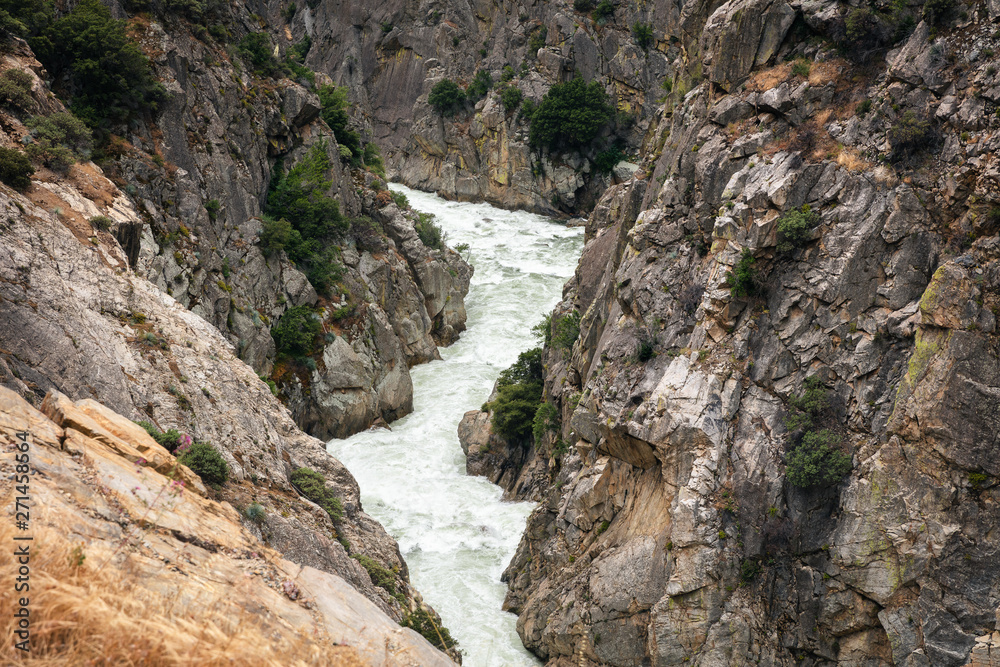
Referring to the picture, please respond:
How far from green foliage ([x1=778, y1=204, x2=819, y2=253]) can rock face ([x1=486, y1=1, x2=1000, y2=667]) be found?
74 millimetres

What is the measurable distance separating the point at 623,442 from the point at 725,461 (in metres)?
3.07

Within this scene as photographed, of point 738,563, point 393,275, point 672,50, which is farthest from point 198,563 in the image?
point 672,50

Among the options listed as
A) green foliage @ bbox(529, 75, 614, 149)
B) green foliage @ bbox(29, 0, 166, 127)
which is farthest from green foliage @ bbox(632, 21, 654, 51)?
green foliage @ bbox(29, 0, 166, 127)

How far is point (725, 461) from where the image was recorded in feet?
55.8

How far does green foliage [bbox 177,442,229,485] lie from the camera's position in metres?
11.0

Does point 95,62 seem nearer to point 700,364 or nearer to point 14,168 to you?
point 14,168

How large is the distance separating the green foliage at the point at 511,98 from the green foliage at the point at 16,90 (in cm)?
4691

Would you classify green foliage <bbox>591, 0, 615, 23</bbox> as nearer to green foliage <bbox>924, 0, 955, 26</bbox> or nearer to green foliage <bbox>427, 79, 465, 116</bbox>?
green foliage <bbox>427, 79, 465, 116</bbox>

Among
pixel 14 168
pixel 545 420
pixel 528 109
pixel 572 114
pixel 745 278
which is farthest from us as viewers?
pixel 528 109

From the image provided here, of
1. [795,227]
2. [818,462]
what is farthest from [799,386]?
[795,227]

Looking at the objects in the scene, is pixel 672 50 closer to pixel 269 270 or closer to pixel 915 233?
pixel 269 270

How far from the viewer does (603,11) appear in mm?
58406

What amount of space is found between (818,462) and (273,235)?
77.8ft

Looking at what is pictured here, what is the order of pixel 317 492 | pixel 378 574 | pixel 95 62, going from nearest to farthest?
pixel 378 574 < pixel 317 492 < pixel 95 62
